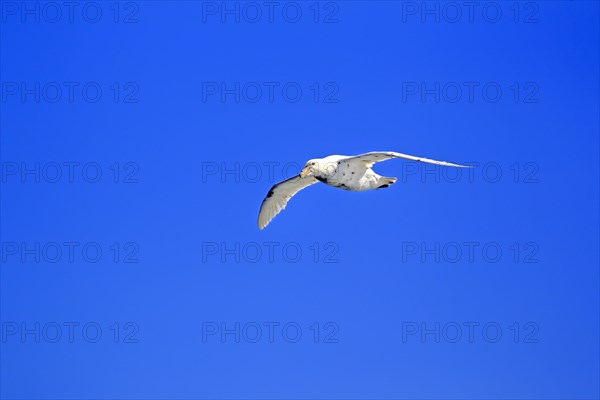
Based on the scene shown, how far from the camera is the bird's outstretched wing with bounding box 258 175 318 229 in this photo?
1082 inches

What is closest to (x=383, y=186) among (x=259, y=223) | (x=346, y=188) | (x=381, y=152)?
(x=346, y=188)

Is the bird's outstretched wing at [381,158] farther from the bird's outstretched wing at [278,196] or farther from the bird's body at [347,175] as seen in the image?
the bird's outstretched wing at [278,196]

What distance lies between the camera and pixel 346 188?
24703 mm

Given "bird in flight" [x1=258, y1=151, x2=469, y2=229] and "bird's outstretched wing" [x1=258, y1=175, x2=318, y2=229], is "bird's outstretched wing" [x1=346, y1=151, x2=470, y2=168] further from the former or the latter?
"bird's outstretched wing" [x1=258, y1=175, x2=318, y2=229]

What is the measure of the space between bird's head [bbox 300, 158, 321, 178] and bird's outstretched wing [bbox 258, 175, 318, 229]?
2.61 metres

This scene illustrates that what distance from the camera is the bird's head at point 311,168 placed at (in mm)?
24094

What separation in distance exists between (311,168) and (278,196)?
4.36 m

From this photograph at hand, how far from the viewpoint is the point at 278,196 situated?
28344mm

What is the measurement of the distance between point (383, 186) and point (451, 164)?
4.42 metres

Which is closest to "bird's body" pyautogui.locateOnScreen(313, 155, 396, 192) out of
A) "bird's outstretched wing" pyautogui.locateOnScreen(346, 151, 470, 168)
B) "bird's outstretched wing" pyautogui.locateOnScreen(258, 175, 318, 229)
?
"bird's outstretched wing" pyautogui.locateOnScreen(346, 151, 470, 168)

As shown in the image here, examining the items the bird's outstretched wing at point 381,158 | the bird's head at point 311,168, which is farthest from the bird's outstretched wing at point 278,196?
the bird's outstretched wing at point 381,158

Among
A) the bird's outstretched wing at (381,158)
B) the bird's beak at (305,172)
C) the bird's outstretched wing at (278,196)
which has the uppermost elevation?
the bird's outstretched wing at (278,196)

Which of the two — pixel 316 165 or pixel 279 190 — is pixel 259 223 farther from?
pixel 316 165

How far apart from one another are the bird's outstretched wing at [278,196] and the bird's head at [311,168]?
2611 millimetres
